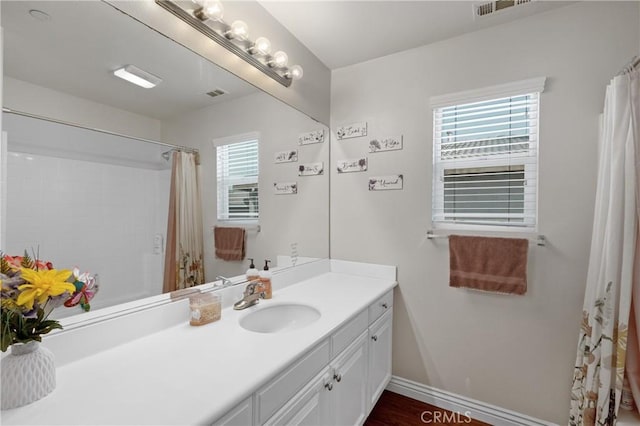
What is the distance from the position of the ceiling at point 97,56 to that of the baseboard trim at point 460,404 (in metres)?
2.17

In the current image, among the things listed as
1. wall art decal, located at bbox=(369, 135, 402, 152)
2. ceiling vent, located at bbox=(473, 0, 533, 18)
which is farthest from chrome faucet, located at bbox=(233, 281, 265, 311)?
ceiling vent, located at bbox=(473, 0, 533, 18)

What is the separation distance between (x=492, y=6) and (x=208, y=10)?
4.83ft

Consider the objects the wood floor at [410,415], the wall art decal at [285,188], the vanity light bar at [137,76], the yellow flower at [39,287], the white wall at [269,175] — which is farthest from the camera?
the wall art decal at [285,188]

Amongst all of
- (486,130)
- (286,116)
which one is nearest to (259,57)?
(286,116)

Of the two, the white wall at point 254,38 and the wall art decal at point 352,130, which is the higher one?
the white wall at point 254,38

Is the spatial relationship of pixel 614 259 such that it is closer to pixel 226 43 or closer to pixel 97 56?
pixel 226 43

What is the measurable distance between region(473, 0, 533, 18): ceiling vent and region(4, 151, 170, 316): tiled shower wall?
5.99 feet

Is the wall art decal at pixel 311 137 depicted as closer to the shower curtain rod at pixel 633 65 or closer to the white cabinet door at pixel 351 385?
the white cabinet door at pixel 351 385

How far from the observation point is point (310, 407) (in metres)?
1.13

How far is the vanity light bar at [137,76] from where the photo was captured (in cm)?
110

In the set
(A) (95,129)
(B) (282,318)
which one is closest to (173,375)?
A: (B) (282,318)

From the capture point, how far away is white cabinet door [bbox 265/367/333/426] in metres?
1.00

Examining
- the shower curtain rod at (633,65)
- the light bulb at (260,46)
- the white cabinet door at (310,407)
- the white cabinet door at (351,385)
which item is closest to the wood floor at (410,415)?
the white cabinet door at (351,385)

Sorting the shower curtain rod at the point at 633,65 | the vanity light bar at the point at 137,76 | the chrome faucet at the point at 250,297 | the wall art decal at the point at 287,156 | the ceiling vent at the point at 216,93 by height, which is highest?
the shower curtain rod at the point at 633,65
